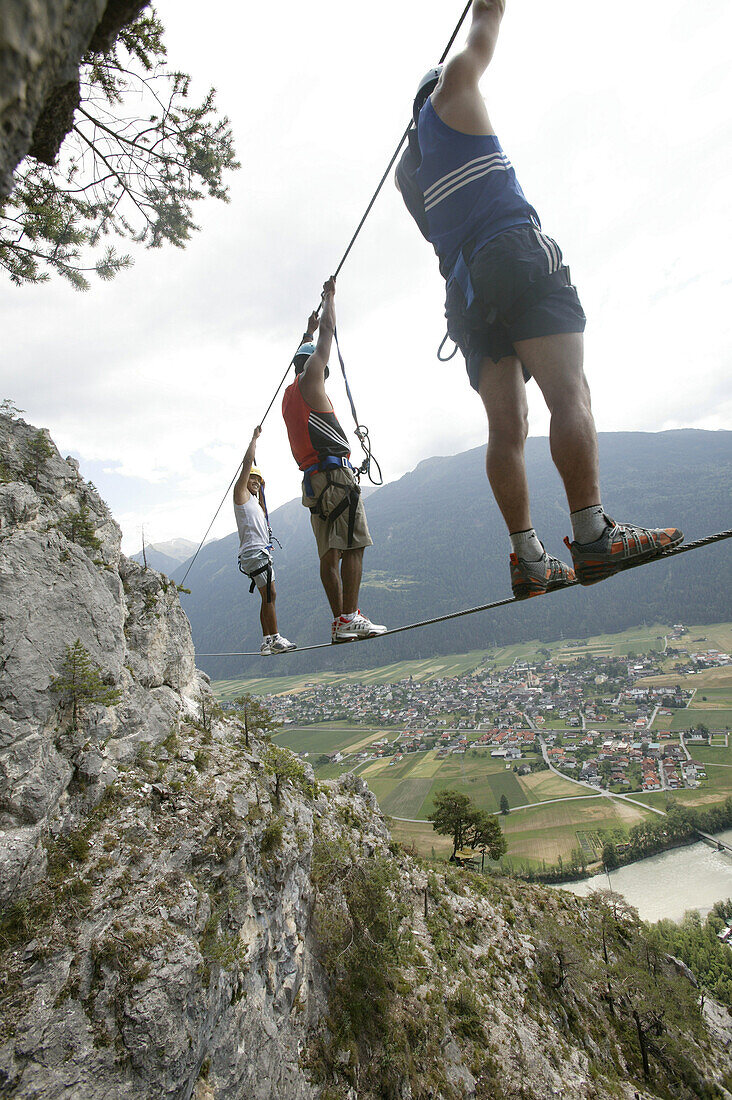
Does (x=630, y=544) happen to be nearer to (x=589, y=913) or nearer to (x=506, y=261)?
(x=506, y=261)

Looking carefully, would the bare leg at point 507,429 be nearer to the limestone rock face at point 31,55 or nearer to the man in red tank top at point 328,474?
the limestone rock face at point 31,55

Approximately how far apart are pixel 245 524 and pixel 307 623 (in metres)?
161

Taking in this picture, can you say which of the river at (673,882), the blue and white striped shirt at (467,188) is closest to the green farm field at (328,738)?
the river at (673,882)

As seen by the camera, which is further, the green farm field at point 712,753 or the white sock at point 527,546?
the green farm field at point 712,753

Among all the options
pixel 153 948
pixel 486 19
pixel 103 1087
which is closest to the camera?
pixel 486 19

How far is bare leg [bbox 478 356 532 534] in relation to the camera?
2.61 m

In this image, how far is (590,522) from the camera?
2.33 meters

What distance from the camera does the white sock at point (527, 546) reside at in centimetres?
270

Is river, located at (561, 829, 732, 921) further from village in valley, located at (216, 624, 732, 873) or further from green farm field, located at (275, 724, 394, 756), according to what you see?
green farm field, located at (275, 724, 394, 756)

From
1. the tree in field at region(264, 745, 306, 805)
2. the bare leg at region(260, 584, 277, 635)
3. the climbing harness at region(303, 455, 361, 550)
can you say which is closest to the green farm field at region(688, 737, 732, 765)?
the tree in field at region(264, 745, 306, 805)

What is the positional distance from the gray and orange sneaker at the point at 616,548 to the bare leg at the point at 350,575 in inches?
111

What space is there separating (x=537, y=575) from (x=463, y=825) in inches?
1449

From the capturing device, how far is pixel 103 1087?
602 cm

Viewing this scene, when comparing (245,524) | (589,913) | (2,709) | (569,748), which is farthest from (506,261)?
(569,748)
